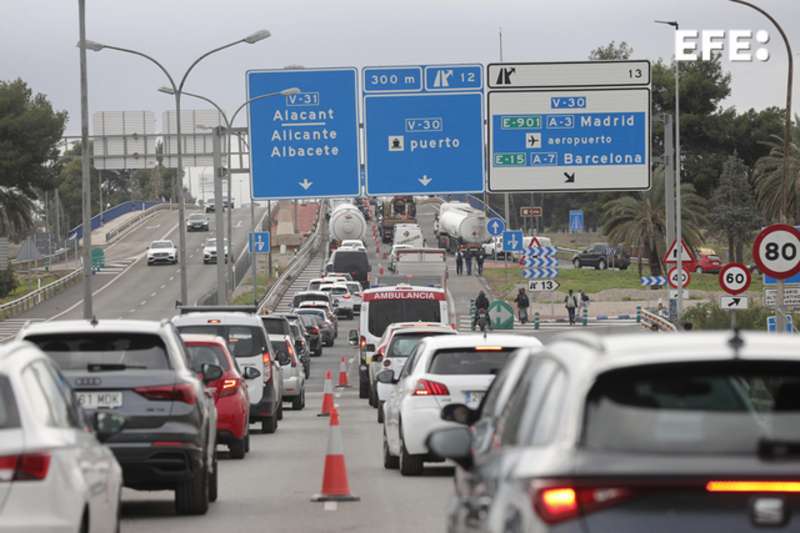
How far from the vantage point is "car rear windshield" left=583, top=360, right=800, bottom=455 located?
5.82 metres

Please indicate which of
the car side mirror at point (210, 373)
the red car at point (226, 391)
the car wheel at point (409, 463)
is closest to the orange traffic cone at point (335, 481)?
the car side mirror at point (210, 373)

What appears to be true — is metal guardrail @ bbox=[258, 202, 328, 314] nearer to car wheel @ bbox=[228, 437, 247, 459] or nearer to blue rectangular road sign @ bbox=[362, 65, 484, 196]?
blue rectangular road sign @ bbox=[362, 65, 484, 196]

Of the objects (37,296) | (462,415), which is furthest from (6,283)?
(462,415)

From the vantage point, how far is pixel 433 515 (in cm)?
1462

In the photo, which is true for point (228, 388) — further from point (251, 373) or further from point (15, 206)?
point (15, 206)

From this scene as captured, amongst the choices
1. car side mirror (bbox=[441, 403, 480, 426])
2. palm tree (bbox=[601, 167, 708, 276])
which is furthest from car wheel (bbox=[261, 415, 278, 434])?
palm tree (bbox=[601, 167, 708, 276])

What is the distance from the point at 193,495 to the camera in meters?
14.7

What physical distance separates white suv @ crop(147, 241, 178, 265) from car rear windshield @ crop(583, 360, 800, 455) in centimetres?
9575

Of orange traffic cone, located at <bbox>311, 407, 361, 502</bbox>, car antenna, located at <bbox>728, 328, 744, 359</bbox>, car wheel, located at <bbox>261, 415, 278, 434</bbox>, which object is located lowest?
car wheel, located at <bbox>261, 415, 278, 434</bbox>

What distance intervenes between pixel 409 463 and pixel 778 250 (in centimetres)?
821

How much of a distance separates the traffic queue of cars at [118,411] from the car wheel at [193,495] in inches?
0.5

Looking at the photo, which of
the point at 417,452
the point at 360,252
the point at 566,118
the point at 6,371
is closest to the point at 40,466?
the point at 6,371

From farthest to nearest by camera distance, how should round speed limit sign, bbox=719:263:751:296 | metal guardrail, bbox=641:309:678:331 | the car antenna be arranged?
metal guardrail, bbox=641:309:678:331 → round speed limit sign, bbox=719:263:751:296 → the car antenna

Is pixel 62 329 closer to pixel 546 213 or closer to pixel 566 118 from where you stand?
pixel 566 118
